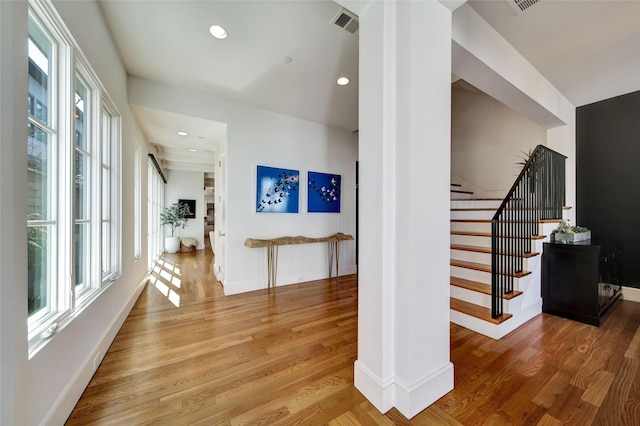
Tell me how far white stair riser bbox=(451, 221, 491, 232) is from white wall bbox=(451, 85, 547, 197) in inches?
69.7

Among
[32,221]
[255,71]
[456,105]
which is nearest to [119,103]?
[255,71]

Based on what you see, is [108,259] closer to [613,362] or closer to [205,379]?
[205,379]

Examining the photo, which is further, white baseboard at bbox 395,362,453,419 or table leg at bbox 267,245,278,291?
table leg at bbox 267,245,278,291

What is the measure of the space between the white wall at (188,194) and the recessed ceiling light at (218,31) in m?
7.04

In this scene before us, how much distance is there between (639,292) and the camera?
3.15 metres

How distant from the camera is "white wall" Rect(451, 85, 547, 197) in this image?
424cm

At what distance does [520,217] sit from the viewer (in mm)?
2641

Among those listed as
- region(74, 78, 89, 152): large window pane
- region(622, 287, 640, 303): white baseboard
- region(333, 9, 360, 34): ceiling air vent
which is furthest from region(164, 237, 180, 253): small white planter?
region(622, 287, 640, 303): white baseboard

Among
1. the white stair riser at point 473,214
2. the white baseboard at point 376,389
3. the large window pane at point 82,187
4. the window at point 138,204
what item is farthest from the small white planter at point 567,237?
the window at point 138,204

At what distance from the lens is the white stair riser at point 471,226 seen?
3.15 metres

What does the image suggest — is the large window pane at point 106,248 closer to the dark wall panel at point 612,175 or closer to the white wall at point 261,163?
the white wall at point 261,163

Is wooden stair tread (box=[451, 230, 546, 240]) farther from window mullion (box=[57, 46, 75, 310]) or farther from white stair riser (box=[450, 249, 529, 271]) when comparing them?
window mullion (box=[57, 46, 75, 310])

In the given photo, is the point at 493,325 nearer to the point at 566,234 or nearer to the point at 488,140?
the point at 566,234

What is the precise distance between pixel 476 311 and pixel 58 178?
3592 millimetres
